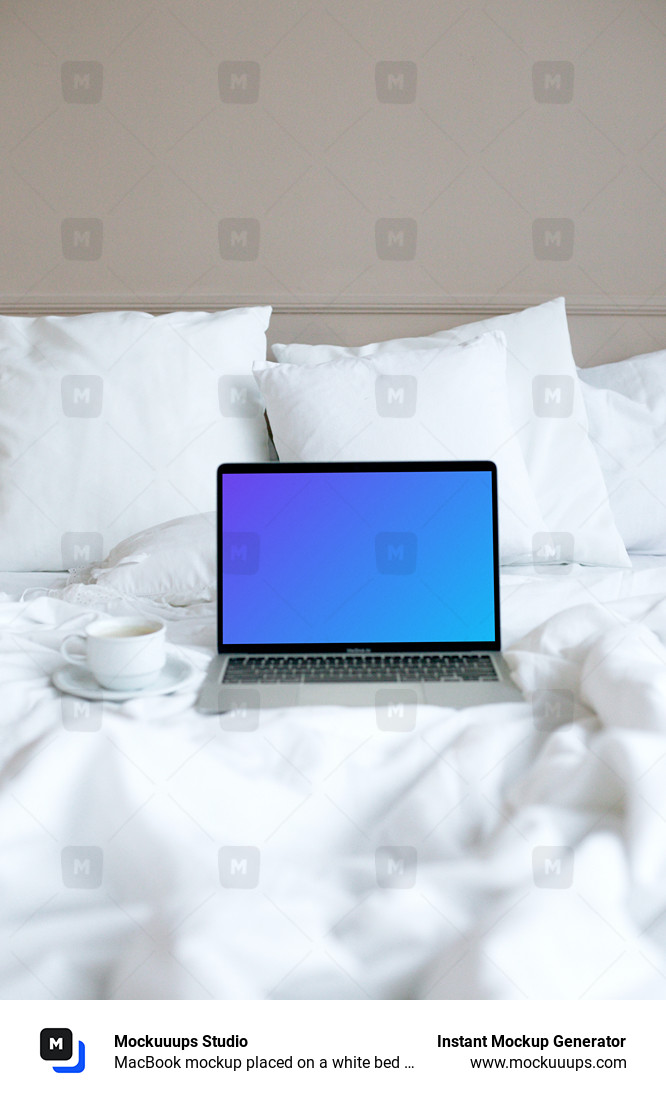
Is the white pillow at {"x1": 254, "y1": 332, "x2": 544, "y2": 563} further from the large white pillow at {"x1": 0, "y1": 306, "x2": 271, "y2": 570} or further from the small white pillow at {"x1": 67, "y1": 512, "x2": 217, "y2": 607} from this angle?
the small white pillow at {"x1": 67, "y1": 512, "x2": 217, "y2": 607}

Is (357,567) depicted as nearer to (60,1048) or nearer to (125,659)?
(125,659)

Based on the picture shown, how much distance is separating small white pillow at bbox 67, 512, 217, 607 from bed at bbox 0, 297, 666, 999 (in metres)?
0.37

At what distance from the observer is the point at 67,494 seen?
1604mm

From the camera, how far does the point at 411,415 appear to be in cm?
154

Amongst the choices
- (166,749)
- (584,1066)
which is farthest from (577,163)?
(584,1066)

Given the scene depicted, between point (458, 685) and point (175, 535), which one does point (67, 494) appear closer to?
point (175, 535)

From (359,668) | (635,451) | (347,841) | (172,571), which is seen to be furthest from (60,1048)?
(635,451)

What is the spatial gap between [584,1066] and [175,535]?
100 cm

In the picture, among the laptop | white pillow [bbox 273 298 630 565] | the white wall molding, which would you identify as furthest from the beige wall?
the laptop

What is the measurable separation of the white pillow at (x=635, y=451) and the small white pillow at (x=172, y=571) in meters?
0.89

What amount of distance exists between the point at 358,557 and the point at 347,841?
0.42 metres

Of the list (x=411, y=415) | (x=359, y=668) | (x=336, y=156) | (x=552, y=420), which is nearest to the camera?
(x=359, y=668)

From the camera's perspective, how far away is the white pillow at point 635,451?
5.68ft

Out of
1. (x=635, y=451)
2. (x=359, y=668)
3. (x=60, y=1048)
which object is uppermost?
(x=635, y=451)
